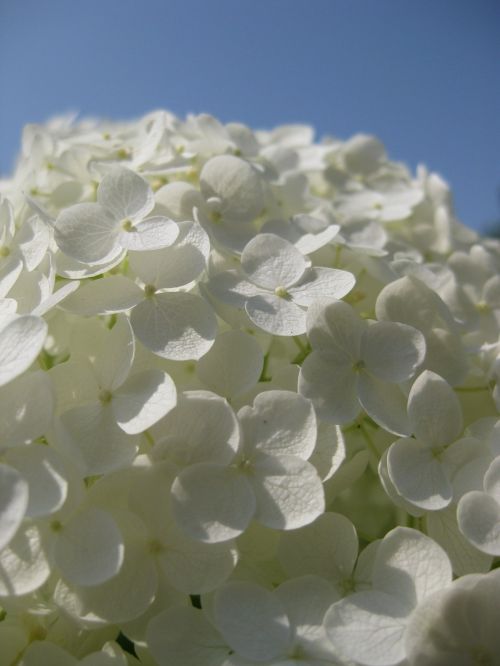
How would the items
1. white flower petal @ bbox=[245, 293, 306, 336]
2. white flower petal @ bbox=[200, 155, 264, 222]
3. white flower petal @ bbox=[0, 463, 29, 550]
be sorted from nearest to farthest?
white flower petal @ bbox=[0, 463, 29, 550] < white flower petal @ bbox=[245, 293, 306, 336] < white flower petal @ bbox=[200, 155, 264, 222]

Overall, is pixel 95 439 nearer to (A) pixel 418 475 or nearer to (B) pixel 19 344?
(B) pixel 19 344

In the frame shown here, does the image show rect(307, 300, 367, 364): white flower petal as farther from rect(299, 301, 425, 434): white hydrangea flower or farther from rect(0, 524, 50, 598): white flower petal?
rect(0, 524, 50, 598): white flower petal

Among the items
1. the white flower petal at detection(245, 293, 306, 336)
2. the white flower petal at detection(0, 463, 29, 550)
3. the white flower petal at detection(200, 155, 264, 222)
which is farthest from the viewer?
the white flower petal at detection(200, 155, 264, 222)

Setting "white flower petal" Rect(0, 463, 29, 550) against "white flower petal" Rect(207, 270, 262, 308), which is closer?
"white flower petal" Rect(0, 463, 29, 550)

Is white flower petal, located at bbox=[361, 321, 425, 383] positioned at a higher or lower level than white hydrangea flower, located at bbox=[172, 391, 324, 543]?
higher

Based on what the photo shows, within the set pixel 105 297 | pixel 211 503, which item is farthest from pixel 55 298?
pixel 211 503

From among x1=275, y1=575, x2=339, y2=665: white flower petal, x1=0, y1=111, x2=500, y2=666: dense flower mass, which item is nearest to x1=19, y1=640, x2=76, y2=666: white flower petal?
x1=0, y1=111, x2=500, y2=666: dense flower mass

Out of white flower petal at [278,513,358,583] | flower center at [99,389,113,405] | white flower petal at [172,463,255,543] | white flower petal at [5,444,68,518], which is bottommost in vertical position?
white flower petal at [278,513,358,583]
